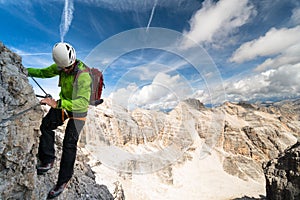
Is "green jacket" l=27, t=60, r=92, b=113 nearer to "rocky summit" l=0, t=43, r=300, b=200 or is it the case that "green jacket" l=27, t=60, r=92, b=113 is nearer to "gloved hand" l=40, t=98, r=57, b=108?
"gloved hand" l=40, t=98, r=57, b=108

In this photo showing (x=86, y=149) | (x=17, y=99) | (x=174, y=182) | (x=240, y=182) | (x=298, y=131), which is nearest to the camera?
(x=17, y=99)

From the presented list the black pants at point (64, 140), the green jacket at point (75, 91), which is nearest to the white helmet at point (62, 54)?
the green jacket at point (75, 91)

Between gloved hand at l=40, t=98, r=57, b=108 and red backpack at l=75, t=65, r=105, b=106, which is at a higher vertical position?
red backpack at l=75, t=65, r=105, b=106

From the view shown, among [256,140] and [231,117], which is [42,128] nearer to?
[256,140]

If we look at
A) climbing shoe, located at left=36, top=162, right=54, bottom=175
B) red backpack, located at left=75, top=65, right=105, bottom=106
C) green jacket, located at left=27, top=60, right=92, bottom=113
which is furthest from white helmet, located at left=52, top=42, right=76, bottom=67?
climbing shoe, located at left=36, top=162, right=54, bottom=175

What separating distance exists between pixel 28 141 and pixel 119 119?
46557mm

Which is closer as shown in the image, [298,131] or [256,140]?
[256,140]

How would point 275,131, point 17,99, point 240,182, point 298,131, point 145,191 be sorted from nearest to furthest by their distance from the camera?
1. point 17,99
2. point 145,191
3. point 240,182
4. point 275,131
5. point 298,131

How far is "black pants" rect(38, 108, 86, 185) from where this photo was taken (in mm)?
4770

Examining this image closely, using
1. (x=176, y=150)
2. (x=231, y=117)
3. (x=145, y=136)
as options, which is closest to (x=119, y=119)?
(x=145, y=136)

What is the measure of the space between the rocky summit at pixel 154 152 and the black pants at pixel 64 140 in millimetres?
342

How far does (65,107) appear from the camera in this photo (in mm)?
4133

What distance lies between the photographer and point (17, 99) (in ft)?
13.4

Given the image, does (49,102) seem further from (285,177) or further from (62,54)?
(285,177)
